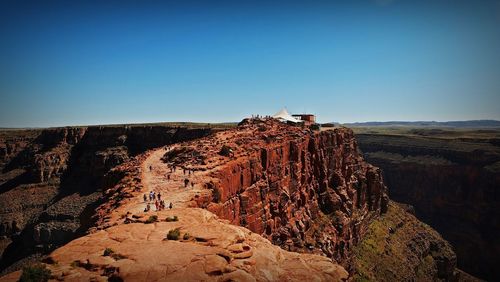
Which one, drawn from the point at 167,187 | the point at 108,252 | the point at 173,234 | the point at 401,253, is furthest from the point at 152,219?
the point at 401,253

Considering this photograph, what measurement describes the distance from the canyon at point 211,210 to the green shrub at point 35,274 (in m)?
0.43

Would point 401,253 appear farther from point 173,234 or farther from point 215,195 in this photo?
point 173,234

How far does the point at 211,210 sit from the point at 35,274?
14.5m

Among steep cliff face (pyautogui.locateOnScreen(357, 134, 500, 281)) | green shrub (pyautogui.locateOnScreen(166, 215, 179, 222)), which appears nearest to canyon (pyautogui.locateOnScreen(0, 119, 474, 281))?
green shrub (pyautogui.locateOnScreen(166, 215, 179, 222))

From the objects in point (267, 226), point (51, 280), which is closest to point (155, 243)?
point (51, 280)

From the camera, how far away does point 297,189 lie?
47.1 metres

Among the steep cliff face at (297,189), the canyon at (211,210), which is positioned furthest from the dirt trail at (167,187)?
the steep cliff face at (297,189)

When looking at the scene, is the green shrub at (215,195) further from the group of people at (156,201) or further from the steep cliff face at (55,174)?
the steep cliff face at (55,174)

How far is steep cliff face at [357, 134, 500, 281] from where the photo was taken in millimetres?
92938

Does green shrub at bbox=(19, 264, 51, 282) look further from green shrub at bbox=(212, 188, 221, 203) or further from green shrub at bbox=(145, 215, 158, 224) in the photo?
green shrub at bbox=(212, 188, 221, 203)

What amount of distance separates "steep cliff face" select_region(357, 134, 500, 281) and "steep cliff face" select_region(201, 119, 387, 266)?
44211mm

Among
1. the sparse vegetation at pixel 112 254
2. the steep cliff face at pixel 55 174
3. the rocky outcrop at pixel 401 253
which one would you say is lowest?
the rocky outcrop at pixel 401 253

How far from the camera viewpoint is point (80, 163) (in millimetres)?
91625

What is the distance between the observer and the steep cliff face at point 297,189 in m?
33.4
